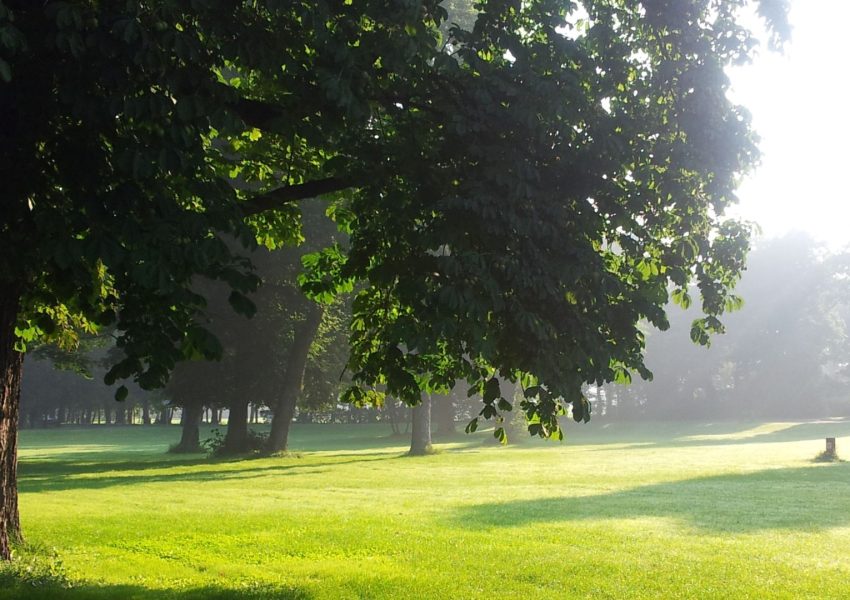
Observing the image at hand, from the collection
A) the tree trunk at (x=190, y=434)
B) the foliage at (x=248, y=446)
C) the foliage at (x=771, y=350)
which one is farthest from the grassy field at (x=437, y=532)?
the foliage at (x=771, y=350)

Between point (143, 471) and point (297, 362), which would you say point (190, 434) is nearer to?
point (297, 362)

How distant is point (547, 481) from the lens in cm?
2655

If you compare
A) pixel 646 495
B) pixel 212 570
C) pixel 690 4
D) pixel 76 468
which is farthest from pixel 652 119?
pixel 76 468

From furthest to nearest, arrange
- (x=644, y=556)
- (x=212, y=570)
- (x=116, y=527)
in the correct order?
1. (x=116, y=527)
2. (x=644, y=556)
3. (x=212, y=570)

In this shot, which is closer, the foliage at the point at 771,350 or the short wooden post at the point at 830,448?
the short wooden post at the point at 830,448

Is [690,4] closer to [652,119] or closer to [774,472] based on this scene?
[652,119]

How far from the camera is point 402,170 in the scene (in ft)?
26.6

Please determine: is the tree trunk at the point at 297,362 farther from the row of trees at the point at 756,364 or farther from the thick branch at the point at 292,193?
the row of trees at the point at 756,364

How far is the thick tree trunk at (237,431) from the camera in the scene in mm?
37625

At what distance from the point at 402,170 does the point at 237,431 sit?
31844mm

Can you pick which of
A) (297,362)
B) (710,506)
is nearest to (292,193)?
(710,506)

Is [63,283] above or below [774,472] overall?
above

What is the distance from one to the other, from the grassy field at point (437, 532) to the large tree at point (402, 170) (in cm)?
239

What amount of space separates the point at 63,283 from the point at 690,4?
7.21 meters
